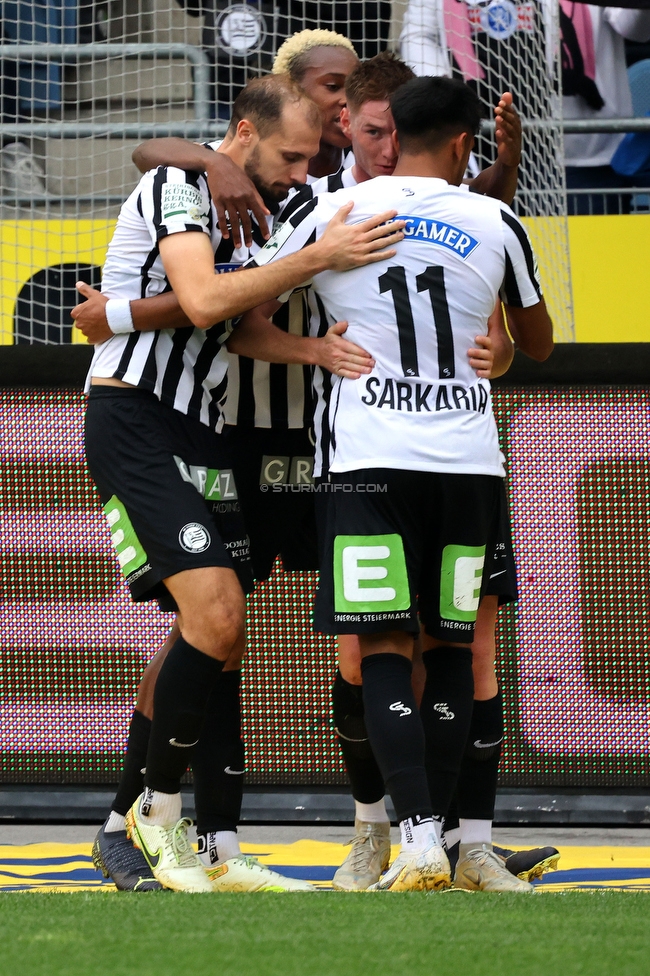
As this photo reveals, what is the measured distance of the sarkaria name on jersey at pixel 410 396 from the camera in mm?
2707

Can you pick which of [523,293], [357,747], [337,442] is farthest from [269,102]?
[357,747]

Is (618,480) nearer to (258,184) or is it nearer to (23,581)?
(258,184)

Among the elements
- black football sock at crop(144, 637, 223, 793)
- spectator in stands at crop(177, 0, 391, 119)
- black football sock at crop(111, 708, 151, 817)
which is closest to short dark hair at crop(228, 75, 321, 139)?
black football sock at crop(144, 637, 223, 793)

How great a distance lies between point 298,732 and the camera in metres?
3.98

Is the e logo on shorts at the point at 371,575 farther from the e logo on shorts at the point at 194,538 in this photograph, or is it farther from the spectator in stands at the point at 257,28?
the spectator in stands at the point at 257,28

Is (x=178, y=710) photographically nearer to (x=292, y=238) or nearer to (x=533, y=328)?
(x=292, y=238)

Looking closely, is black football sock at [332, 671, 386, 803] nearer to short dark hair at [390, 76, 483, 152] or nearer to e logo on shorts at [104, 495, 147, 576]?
e logo on shorts at [104, 495, 147, 576]

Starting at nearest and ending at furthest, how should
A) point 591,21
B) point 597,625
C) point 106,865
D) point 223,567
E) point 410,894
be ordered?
point 410,894
point 223,567
point 106,865
point 597,625
point 591,21

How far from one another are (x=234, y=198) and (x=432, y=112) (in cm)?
47

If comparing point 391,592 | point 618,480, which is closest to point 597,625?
point 618,480

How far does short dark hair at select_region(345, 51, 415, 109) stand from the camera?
3154mm

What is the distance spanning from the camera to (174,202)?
9.47 ft

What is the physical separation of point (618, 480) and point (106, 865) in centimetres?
190

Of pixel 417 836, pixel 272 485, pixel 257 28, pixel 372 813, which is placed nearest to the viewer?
pixel 417 836
